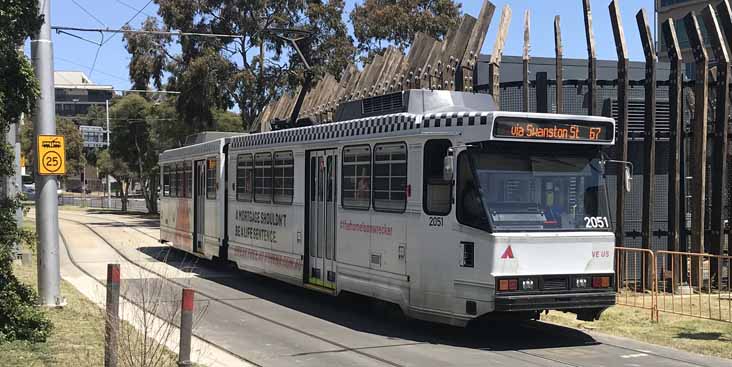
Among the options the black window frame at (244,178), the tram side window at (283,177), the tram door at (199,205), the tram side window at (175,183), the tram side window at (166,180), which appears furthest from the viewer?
the tram side window at (166,180)

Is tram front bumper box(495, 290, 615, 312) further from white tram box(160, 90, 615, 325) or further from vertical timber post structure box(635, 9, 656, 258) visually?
vertical timber post structure box(635, 9, 656, 258)

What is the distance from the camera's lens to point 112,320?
24.8ft

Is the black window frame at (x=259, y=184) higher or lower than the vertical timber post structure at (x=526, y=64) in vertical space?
lower

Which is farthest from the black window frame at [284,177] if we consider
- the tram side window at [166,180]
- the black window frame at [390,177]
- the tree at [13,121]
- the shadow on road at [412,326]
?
the tram side window at [166,180]

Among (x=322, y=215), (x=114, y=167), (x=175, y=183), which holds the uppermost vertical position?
(x=114, y=167)

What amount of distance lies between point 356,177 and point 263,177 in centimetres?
397

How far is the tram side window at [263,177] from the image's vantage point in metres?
15.8

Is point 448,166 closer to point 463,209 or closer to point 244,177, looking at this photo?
point 463,209

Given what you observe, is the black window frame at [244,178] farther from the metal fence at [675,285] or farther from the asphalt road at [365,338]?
the metal fence at [675,285]

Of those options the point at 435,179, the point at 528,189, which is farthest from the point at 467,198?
the point at 528,189

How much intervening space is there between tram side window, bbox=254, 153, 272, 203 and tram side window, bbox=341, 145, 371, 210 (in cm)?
312

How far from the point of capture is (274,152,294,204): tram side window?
14781 mm

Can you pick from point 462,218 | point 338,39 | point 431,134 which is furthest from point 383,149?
point 338,39

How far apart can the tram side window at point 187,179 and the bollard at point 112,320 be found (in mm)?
13018
